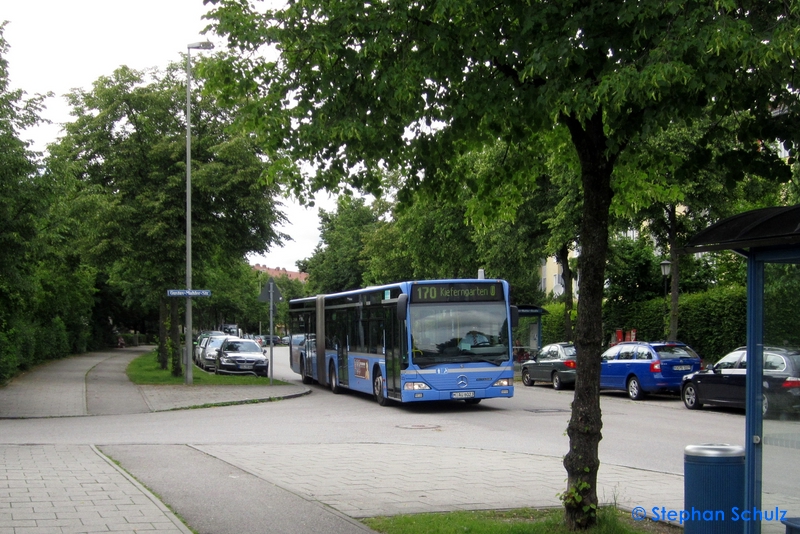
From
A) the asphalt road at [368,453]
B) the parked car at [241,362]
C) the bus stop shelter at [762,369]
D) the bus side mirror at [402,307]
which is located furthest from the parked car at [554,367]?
the bus stop shelter at [762,369]

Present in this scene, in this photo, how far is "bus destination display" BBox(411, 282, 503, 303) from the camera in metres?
19.5

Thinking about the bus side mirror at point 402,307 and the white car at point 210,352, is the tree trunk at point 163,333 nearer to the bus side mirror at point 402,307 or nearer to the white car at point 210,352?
the white car at point 210,352

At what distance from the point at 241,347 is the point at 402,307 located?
19.6 metres

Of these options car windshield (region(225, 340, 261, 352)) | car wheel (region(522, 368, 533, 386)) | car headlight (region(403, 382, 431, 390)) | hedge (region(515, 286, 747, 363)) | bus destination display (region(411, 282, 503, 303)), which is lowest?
car wheel (region(522, 368, 533, 386))

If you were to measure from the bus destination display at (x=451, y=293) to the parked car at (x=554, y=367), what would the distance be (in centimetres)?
853

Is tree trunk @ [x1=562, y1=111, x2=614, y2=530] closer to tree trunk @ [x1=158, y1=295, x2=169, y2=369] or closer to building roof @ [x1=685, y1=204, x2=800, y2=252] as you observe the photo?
building roof @ [x1=685, y1=204, x2=800, y2=252]

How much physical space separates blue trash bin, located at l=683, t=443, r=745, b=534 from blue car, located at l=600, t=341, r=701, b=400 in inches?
676

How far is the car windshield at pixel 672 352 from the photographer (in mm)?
23578

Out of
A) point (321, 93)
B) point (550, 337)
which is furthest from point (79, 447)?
point (550, 337)

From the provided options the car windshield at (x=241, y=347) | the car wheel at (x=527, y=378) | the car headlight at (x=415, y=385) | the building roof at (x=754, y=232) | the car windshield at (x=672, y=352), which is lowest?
the car wheel at (x=527, y=378)

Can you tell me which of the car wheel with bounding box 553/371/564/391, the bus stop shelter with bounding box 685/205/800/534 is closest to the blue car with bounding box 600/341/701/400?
the car wheel with bounding box 553/371/564/391

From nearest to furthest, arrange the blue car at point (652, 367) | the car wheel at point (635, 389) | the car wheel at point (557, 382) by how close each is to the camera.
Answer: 1. the blue car at point (652, 367)
2. the car wheel at point (635, 389)
3. the car wheel at point (557, 382)

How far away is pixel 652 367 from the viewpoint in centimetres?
2352

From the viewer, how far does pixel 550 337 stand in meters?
44.3
